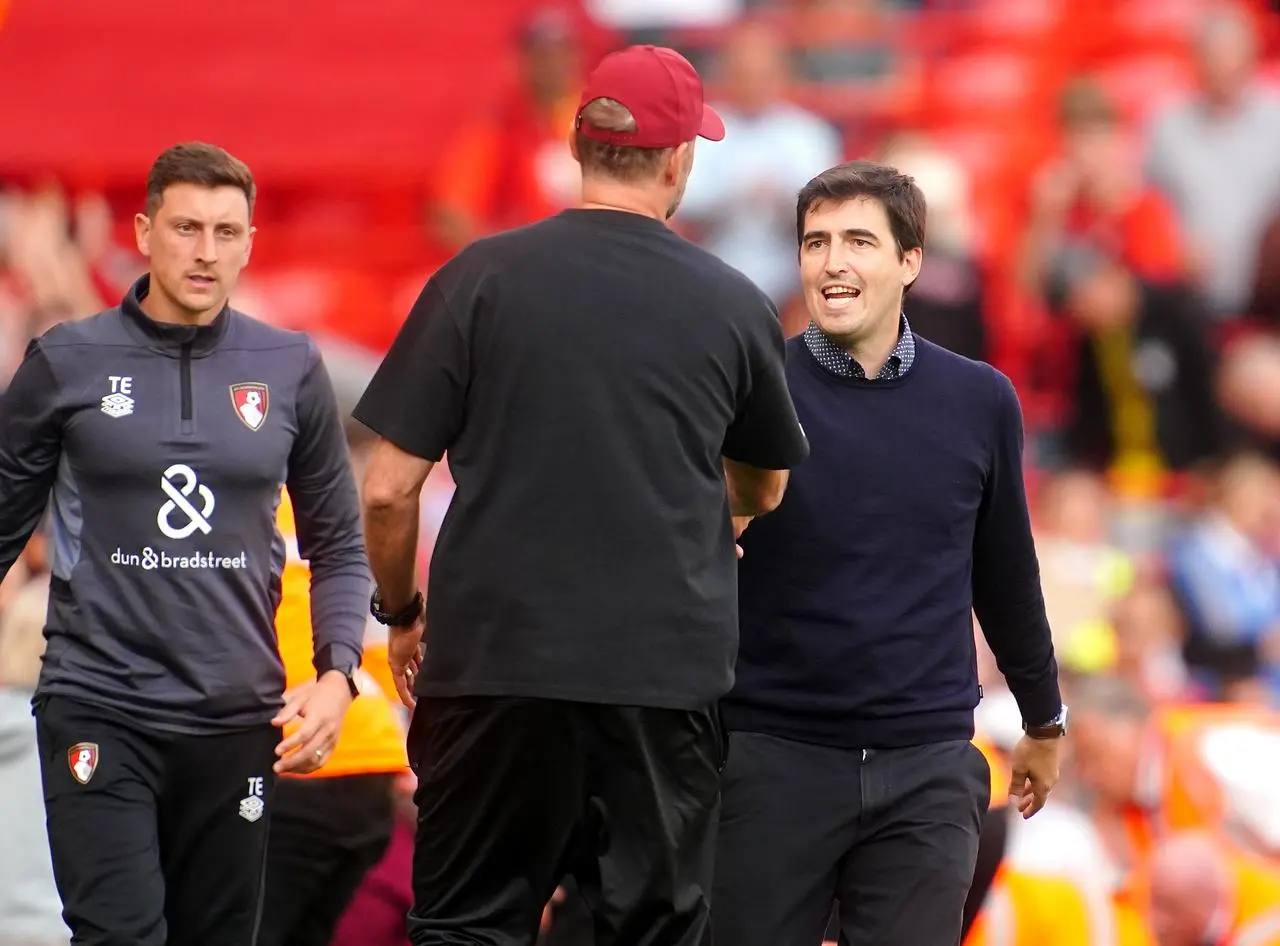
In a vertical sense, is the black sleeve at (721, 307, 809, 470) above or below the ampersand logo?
above

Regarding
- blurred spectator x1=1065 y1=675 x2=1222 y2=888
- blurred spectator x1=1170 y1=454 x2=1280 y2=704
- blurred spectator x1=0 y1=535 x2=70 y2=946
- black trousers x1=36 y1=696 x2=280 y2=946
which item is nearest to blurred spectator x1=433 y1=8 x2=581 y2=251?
blurred spectator x1=1170 y1=454 x2=1280 y2=704

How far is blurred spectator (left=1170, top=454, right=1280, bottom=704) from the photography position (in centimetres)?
984

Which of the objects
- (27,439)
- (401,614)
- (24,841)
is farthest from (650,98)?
(24,841)

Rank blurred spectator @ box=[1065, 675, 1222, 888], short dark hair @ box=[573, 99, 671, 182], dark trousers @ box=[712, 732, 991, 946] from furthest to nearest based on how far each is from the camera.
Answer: blurred spectator @ box=[1065, 675, 1222, 888], dark trousers @ box=[712, 732, 991, 946], short dark hair @ box=[573, 99, 671, 182]

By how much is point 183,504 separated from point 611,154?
1.23m

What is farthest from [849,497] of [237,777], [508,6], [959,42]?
[508,6]

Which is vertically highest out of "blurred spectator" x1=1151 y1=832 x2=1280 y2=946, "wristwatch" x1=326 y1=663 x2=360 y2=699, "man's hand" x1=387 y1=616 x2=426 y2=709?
"man's hand" x1=387 y1=616 x2=426 y2=709

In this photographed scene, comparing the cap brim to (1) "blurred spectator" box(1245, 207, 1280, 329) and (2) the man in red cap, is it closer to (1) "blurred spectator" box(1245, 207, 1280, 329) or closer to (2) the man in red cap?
(2) the man in red cap

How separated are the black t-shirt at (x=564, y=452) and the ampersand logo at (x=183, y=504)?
830 mm

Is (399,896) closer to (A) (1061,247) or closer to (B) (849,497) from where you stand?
(B) (849,497)

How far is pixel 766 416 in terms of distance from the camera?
13.5ft

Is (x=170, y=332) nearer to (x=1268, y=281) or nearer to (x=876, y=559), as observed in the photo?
(x=876, y=559)

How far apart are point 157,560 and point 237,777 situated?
0.49m

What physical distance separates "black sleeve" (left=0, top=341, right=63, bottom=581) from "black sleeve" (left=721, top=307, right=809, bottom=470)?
4.62 feet
